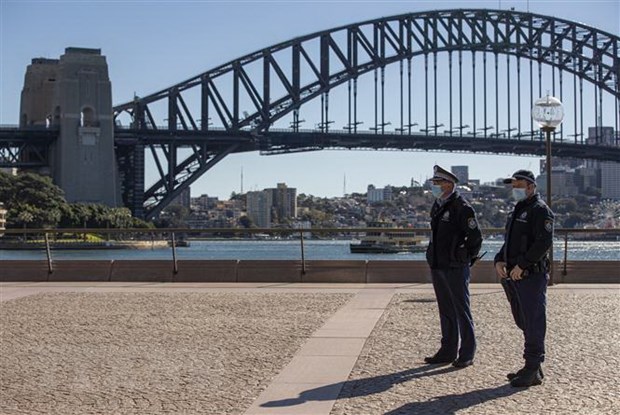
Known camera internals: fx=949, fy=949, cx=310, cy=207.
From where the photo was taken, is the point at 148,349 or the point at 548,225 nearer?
the point at 548,225

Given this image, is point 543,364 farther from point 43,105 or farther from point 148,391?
point 43,105

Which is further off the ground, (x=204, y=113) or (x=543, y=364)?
(x=204, y=113)

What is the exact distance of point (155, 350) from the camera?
874 centimetres

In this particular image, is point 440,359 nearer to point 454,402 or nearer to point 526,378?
point 526,378

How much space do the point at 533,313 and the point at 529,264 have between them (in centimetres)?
38

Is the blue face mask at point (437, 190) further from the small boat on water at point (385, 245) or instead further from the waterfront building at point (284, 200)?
the waterfront building at point (284, 200)

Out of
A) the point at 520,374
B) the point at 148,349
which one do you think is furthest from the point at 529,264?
the point at 148,349

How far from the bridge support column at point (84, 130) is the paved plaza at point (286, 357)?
3153 inches

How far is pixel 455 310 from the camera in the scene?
802cm

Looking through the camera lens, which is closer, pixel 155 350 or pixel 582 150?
pixel 155 350

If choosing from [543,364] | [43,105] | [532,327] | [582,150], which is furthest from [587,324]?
[43,105]

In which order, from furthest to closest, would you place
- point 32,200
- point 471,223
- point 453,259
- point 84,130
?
point 84,130 → point 32,200 → point 453,259 → point 471,223

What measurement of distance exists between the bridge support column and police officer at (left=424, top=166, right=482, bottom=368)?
8558 centimetres

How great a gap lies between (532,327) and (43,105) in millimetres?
101917
